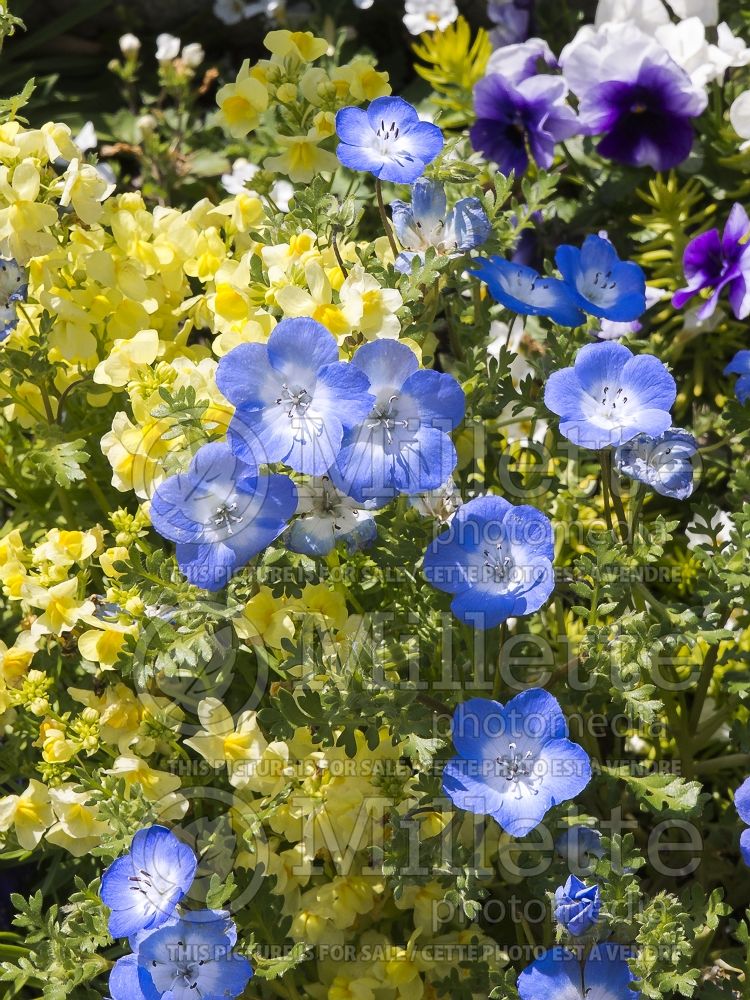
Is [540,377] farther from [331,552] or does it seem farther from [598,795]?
[598,795]

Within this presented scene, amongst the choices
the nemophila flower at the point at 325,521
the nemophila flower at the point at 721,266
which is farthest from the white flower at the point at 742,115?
the nemophila flower at the point at 325,521

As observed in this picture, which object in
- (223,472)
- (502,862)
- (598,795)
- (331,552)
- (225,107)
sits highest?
(225,107)

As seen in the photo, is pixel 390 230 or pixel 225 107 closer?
pixel 390 230

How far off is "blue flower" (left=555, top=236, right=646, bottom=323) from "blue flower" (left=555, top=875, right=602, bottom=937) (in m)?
0.67

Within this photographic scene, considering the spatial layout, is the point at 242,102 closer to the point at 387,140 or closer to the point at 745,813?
the point at 387,140

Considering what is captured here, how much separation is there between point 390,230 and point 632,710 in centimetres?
61

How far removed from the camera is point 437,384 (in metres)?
1.22

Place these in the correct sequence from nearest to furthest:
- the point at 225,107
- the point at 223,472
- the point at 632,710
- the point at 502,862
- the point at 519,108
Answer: the point at 223,472
the point at 632,710
the point at 502,862
the point at 225,107
the point at 519,108

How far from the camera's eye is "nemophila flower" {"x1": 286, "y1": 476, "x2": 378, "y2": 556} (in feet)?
3.99

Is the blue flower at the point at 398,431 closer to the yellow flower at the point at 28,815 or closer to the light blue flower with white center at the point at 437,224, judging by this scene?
the light blue flower with white center at the point at 437,224

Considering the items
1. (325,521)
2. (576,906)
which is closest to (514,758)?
(576,906)

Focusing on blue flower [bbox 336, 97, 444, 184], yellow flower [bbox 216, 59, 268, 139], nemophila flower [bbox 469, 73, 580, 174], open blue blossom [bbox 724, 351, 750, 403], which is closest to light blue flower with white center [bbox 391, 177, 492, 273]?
blue flower [bbox 336, 97, 444, 184]

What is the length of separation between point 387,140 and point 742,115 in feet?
2.69

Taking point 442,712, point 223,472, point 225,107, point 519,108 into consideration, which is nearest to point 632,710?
point 442,712
